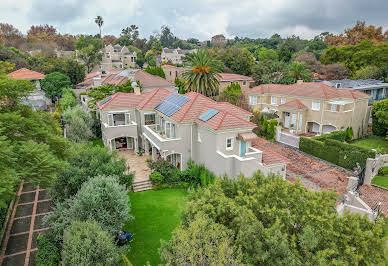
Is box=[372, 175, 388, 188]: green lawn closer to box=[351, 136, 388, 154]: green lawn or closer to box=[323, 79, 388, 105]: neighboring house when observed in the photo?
box=[351, 136, 388, 154]: green lawn

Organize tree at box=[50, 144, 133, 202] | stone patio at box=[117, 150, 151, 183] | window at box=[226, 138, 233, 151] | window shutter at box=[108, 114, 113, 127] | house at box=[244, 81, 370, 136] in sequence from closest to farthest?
tree at box=[50, 144, 133, 202] < window at box=[226, 138, 233, 151] < stone patio at box=[117, 150, 151, 183] < window shutter at box=[108, 114, 113, 127] < house at box=[244, 81, 370, 136]

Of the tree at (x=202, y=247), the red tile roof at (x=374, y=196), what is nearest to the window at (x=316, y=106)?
the red tile roof at (x=374, y=196)

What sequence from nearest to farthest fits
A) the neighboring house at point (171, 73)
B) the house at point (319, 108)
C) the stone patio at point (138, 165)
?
the stone patio at point (138, 165) → the house at point (319, 108) → the neighboring house at point (171, 73)

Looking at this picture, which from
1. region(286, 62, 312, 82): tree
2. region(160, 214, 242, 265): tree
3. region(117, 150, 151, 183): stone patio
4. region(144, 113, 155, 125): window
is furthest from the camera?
region(286, 62, 312, 82): tree

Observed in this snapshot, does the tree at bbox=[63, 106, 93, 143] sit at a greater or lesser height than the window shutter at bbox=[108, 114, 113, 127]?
lesser

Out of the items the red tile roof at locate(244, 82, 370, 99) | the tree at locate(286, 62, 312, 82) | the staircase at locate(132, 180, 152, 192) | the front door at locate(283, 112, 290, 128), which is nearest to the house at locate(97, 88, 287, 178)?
the staircase at locate(132, 180, 152, 192)

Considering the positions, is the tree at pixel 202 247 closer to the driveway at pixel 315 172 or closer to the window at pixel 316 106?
the driveway at pixel 315 172
